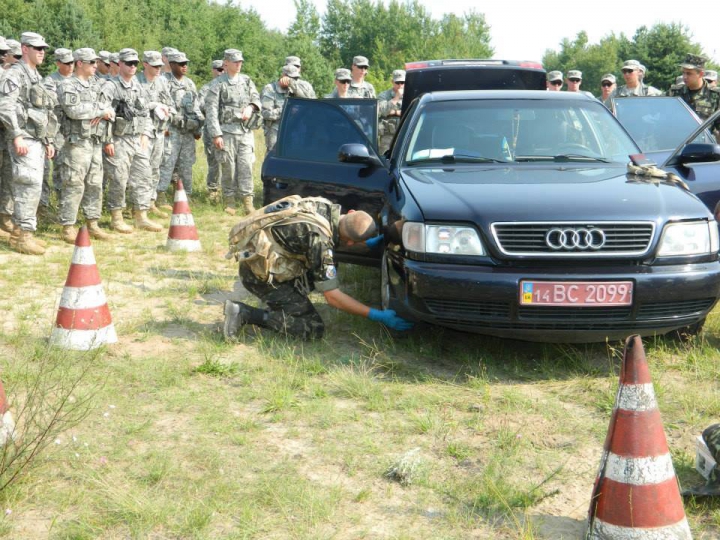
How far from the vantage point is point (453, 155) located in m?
5.68

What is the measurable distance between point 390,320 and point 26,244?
4.83 m

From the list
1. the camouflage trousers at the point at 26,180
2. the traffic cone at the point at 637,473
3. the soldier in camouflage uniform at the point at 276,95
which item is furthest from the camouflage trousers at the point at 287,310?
the soldier in camouflage uniform at the point at 276,95

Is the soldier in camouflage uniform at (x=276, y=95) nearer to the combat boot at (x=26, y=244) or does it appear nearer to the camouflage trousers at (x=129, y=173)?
the camouflage trousers at (x=129, y=173)

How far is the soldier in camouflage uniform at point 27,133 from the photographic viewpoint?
828cm

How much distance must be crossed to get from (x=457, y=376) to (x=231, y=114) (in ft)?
26.1

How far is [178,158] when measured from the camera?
1229 cm

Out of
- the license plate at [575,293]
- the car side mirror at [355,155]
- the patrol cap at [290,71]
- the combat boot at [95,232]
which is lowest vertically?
the combat boot at [95,232]

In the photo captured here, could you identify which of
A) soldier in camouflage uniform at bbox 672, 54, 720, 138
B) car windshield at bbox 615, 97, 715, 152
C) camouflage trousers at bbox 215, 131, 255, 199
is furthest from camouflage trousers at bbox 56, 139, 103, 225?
soldier in camouflage uniform at bbox 672, 54, 720, 138

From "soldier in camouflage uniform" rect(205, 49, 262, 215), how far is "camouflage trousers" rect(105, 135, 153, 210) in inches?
57.9

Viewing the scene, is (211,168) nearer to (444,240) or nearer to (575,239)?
(444,240)

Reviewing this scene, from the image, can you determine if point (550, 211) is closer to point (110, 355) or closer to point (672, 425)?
point (672, 425)

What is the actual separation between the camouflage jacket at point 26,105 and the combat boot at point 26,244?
928 mm

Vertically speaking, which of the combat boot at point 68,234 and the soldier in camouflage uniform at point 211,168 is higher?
the soldier in camouflage uniform at point 211,168

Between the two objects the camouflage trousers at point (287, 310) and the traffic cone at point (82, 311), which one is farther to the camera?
the camouflage trousers at point (287, 310)
